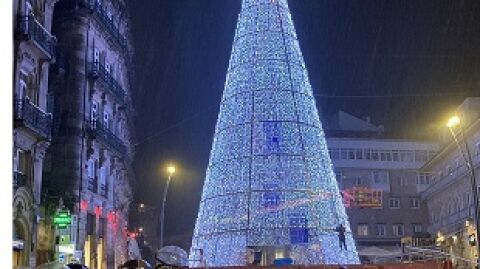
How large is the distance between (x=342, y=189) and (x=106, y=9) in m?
33.2

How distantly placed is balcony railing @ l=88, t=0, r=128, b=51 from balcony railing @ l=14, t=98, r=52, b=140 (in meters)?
8.30

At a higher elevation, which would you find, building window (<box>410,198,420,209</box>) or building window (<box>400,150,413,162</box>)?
building window (<box>400,150,413,162</box>)

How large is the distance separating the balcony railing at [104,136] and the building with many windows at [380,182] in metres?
30.1

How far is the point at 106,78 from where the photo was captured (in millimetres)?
29297

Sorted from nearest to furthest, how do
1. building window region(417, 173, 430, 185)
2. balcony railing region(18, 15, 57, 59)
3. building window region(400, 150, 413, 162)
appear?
1. balcony railing region(18, 15, 57, 59)
2. building window region(417, 173, 430, 185)
3. building window region(400, 150, 413, 162)

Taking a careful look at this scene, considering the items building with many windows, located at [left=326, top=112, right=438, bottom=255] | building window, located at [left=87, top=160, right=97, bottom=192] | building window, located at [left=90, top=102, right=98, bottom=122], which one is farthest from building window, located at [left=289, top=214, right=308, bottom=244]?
building with many windows, located at [left=326, top=112, right=438, bottom=255]

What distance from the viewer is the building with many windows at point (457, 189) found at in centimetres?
3847

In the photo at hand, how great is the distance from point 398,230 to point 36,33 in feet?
150

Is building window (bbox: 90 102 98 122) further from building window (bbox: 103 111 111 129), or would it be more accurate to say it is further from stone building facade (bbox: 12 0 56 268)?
stone building facade (bbox: 12 0 56 268)

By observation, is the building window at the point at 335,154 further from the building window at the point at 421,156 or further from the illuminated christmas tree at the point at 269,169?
the illuminated christmas tree at the point at 269,169

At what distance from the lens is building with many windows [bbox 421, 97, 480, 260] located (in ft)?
126

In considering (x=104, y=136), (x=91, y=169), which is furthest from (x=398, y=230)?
(x=91, y=169)

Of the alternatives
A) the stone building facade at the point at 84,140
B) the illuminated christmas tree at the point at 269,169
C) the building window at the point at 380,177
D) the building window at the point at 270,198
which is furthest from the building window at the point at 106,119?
the building window at the point at 380,177


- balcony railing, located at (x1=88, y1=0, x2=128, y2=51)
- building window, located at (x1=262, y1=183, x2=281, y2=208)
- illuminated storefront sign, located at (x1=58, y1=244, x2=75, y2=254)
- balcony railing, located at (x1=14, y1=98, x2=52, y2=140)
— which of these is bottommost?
illuminated storefront sign, located at (x1=58, y1=244, x2=75, y2=254)
